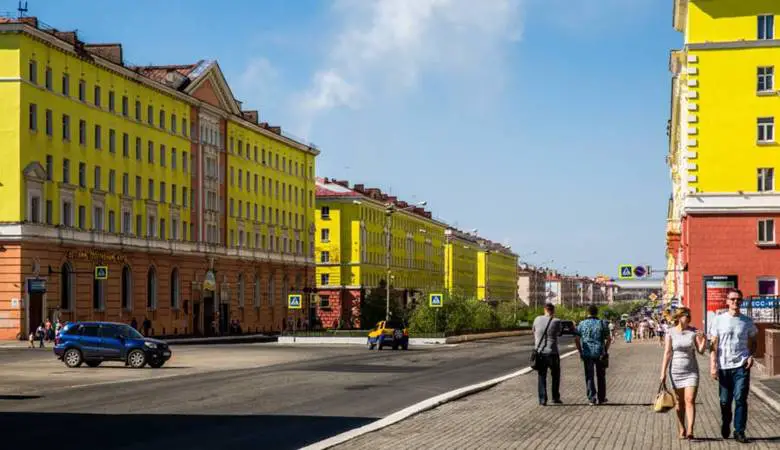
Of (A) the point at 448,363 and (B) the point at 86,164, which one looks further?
(B) the point at 86,164

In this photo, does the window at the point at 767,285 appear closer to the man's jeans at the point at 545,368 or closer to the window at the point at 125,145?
the man's jeans at the point at 545,368

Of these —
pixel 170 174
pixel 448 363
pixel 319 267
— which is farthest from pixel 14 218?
pixel 319 267

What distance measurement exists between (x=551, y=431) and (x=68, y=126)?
60.2 m

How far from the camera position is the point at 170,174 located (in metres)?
90.2

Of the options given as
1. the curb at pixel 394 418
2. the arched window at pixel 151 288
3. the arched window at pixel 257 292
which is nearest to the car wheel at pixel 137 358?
the curb at pixel 394 418

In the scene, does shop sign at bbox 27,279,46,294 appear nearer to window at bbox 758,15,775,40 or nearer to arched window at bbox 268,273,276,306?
window at bbox 758,15,775,40

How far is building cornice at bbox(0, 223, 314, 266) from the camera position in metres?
66.1

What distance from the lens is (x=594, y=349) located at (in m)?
22.0

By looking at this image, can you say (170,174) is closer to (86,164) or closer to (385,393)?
(86,164)

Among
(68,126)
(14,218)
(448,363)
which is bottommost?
(448,363)

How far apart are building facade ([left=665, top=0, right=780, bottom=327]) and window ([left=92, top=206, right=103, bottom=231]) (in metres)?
→ 34.5

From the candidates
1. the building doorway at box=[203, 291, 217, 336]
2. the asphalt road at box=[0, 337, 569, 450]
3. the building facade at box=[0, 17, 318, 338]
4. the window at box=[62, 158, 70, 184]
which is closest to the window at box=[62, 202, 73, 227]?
the building facade at box=[0, 17, 318, 338]

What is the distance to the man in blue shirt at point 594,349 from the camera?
72.3 ft

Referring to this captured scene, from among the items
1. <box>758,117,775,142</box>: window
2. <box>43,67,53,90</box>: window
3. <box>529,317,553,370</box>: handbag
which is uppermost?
<box>43,67,53,90</box>: window
